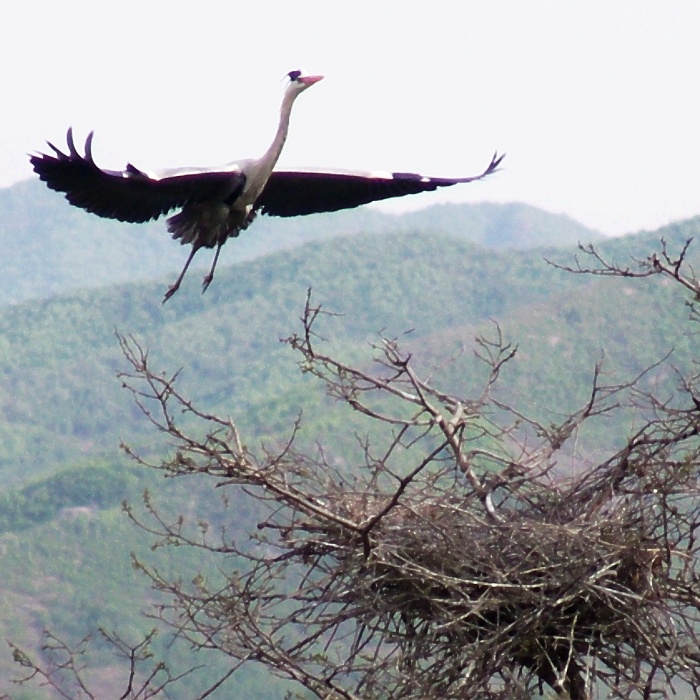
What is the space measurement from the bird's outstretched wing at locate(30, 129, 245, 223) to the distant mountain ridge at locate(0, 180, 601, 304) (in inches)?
1526

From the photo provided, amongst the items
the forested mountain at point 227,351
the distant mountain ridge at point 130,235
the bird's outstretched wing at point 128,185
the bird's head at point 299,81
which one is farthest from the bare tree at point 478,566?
the distant mountain ridge at point 130,235

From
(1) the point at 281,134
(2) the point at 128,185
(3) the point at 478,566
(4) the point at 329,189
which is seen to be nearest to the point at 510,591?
(3) the point at 478,566

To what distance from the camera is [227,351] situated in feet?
90.4

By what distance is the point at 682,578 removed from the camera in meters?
4.11

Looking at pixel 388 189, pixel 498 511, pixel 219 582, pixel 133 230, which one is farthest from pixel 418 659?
pixel 133 230

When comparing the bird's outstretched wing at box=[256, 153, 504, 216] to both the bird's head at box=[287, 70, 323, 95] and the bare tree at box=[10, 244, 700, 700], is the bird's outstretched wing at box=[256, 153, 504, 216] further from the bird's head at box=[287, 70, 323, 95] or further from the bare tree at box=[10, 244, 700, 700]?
the bare tree at box=[10, 244, 700, 700]

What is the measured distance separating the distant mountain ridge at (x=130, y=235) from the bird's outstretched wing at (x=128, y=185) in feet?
127

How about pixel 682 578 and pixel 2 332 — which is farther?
pixel 2 332

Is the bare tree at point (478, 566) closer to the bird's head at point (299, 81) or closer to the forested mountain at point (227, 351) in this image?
the forested mountain at point (227, 351)

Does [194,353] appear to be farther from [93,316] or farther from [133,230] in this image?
[133,230]

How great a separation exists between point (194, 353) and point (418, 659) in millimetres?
23655

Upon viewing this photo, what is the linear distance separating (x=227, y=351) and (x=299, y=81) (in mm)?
21595

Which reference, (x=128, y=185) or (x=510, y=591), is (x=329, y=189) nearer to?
(x=128, y=185)

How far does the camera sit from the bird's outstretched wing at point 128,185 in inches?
212
